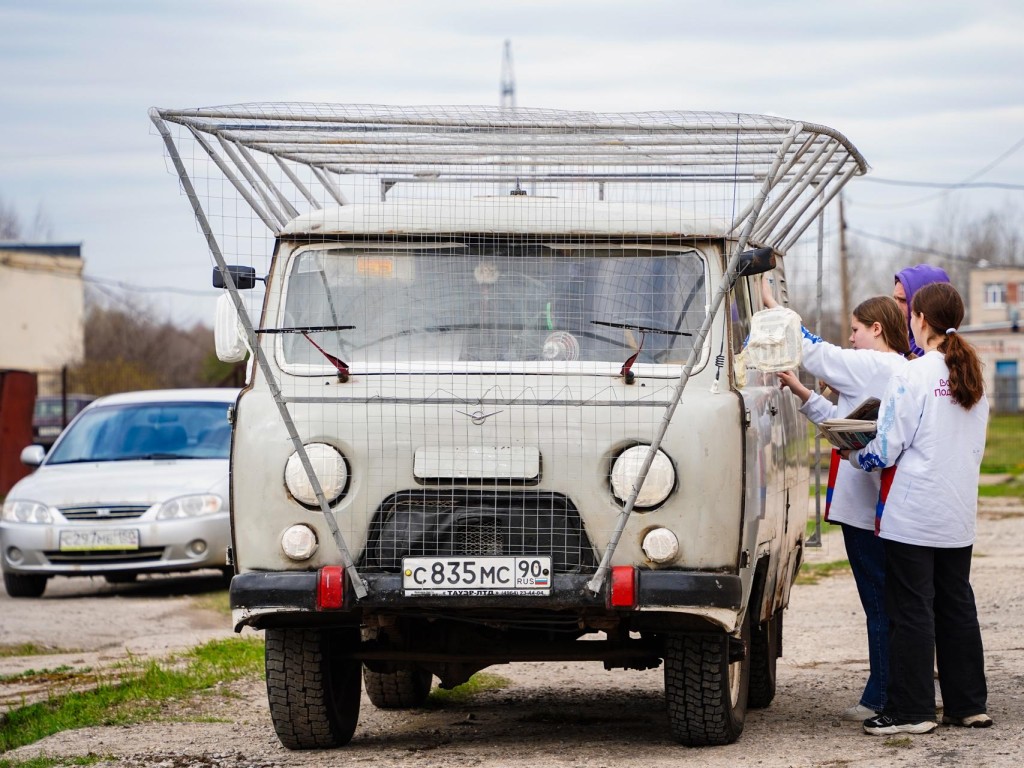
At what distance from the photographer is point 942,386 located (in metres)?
6.25

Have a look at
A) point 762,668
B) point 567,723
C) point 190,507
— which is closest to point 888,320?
point 762,668

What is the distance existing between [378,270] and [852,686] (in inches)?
131

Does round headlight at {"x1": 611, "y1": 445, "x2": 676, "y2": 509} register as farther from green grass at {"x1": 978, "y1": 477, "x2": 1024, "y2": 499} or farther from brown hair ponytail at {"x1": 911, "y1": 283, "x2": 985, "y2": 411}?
green grass at {"x1": 978, "y1": 477, "x2": 1024, "y2": 499}

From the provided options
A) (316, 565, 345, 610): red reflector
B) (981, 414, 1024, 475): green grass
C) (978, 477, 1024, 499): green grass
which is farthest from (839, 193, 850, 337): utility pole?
(316, 565, 345, 610): red reflector

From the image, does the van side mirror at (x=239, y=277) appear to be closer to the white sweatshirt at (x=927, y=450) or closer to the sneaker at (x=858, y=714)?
the white sweatshirt at (x=927, y=450)

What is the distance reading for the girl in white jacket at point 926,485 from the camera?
6246 mm

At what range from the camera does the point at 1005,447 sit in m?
38.0

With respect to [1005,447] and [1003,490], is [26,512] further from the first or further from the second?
[1005,447]

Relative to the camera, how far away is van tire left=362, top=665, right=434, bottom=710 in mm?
7484

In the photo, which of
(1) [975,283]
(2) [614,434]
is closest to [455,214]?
(2) [614,434]

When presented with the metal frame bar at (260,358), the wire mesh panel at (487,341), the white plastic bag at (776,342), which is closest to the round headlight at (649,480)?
the wire mesh panel at (487,341)

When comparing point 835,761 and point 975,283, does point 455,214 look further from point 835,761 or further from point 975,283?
point 975,283

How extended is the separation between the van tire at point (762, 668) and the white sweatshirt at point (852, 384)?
74cm

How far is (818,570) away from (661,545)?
30.0ft
